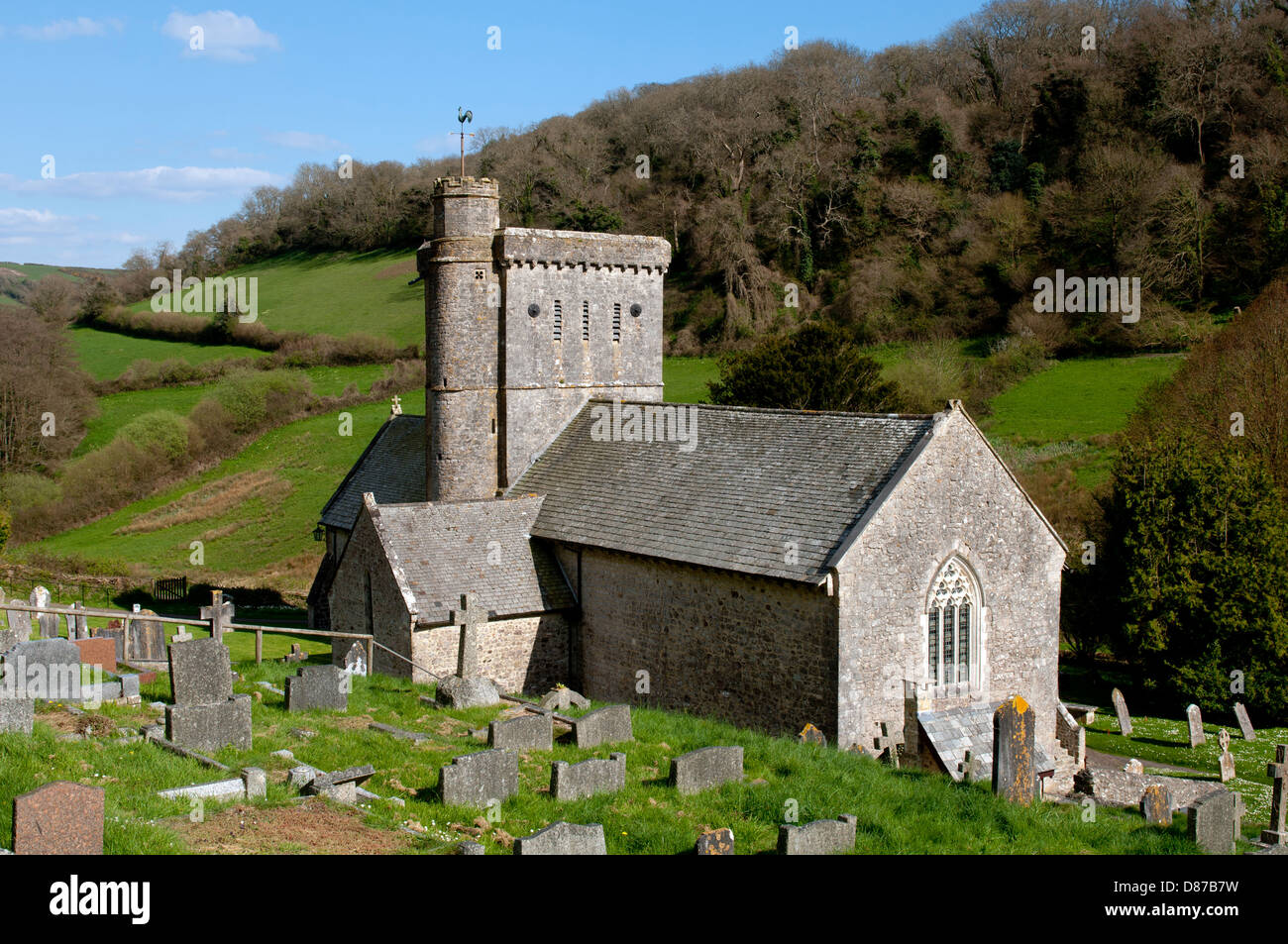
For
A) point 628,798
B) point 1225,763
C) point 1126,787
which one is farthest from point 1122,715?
point 628,798

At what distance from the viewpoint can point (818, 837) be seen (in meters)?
10.4

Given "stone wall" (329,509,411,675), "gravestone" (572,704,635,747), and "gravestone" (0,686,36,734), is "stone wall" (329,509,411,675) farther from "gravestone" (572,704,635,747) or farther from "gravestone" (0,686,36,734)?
"gravestone" (0,686,36,734)

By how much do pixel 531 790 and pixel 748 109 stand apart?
73986 mm

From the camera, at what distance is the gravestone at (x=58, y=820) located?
329 inches

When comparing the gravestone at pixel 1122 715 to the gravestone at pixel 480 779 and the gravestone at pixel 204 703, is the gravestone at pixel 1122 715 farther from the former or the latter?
the gravestone at pixel 204 703

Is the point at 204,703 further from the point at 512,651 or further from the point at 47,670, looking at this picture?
the point at 512,651

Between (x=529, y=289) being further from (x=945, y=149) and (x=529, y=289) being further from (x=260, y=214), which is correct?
(x=260, y=214)

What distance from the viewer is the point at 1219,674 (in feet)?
87.9

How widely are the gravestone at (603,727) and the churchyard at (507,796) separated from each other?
0.14m

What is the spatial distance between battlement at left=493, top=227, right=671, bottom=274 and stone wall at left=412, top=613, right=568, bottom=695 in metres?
9.24

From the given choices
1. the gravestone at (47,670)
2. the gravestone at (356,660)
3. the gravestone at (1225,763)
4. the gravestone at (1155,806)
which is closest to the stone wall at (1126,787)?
the gravestone at (1155,806)

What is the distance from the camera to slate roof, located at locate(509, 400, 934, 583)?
19875 millimetres

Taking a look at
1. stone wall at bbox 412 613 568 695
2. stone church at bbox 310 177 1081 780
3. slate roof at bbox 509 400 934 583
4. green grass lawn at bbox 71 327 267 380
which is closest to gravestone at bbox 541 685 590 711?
stone church at bbox 310 177 1081 780
